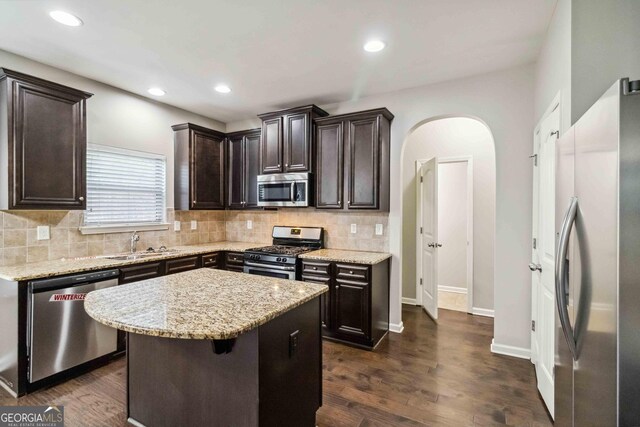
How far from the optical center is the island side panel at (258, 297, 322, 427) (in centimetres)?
148

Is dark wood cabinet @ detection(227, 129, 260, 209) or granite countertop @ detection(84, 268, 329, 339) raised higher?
dark wood cabinet @ detection(227, 129, 260, 209)

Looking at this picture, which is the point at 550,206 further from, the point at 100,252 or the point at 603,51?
the point at 100,252

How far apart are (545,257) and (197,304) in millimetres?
2440

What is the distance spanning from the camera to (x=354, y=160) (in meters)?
3.54

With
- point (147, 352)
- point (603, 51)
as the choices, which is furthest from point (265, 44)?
point (147, 352)

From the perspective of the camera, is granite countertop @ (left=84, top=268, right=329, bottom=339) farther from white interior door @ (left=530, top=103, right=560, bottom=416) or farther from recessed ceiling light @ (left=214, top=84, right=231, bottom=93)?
recessed ceiling light @ (left=214, top=84, right=231, bottom=93)

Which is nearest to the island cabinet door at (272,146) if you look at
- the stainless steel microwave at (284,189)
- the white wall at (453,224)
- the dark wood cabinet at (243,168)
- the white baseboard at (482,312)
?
the stainless steel microwave at (284,189)

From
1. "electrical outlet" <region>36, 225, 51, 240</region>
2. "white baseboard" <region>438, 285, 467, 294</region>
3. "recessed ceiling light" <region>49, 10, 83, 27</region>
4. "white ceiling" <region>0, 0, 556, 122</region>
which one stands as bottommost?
"white baseboard" <region>438, 285, 467, 294</region>

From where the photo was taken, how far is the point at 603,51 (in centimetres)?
168

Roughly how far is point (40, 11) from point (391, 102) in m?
3.19

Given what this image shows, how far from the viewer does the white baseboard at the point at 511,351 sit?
9.61 ft

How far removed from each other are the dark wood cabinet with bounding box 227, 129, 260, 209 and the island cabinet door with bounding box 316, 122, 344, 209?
3.47 ft

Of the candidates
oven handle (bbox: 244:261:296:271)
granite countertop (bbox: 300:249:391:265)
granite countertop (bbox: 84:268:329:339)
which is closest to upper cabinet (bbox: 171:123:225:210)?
oven handle (bbox: 244:261:296:271)

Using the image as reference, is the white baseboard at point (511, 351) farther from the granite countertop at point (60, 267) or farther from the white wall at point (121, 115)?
the white wall at point (121, 115)
